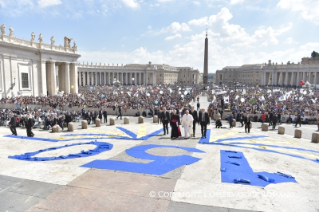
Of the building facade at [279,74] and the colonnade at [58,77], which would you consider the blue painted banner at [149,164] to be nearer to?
the colonnade at [58,77]

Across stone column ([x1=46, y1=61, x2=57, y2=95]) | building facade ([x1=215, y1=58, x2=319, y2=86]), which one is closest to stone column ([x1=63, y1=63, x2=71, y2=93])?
stone column ([x1=46, y1=61, x2=57, y2=95])

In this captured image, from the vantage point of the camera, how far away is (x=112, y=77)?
120625mm

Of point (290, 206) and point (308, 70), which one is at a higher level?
point (308, 70)

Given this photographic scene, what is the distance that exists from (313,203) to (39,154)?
30.5 feet

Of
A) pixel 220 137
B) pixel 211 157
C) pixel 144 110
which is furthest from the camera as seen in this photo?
pixel 144 110

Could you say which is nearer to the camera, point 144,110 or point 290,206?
point 290,206

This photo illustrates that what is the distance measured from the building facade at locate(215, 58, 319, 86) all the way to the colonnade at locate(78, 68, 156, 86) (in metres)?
58.3

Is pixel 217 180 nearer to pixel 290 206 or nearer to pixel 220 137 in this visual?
pixel 290 206

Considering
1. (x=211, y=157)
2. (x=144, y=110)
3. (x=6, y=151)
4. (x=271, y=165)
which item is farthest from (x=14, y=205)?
(x=144, y=110)

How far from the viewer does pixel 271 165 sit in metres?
8.27

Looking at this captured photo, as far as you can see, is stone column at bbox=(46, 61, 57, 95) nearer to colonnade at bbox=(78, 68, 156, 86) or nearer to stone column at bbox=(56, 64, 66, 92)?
stone column at bbox=(56, 64, 66, 92)

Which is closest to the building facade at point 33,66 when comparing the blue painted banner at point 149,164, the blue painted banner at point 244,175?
the blue painted banner at point 149,164

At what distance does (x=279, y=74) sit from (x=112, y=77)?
84.7 m

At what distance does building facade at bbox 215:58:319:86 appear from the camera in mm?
96194
